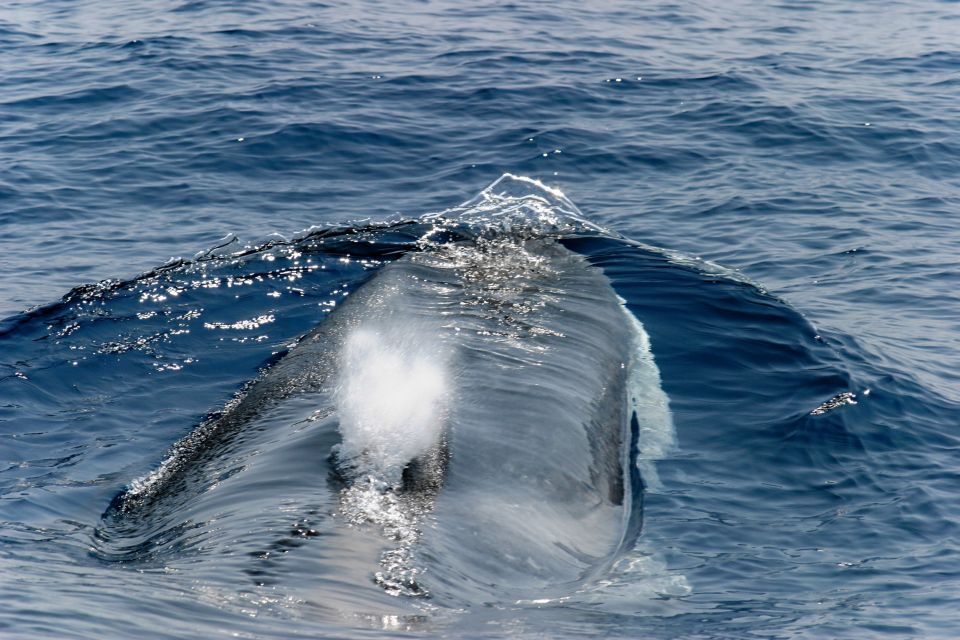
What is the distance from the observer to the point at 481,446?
9977mm

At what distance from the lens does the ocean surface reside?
8.55 m

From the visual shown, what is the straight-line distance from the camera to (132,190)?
2158 cm

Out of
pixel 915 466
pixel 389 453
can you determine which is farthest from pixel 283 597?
pixel 915 466

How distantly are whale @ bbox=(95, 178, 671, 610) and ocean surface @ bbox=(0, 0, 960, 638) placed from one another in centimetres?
8

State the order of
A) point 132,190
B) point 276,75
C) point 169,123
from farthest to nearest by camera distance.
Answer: point 276,75, point 169,123, point 132,190

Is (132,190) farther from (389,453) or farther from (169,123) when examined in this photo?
(389,453)

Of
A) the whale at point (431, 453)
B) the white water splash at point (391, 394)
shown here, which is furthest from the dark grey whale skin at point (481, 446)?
the white water splash at point (391, 394)

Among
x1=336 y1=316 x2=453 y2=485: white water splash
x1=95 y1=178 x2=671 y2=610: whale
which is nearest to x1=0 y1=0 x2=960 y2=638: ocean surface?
x1=95 y1=178 x2=671 y2=610: whale

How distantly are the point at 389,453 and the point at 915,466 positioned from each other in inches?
243

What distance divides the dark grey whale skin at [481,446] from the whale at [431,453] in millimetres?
21

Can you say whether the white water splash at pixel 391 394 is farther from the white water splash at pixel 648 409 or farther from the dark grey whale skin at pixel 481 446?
the white water splash at pixel 648 409

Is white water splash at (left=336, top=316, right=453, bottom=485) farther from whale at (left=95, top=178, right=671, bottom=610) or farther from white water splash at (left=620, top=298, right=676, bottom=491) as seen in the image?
white water splash at (left=620, top=298, right=676, bottom=491)

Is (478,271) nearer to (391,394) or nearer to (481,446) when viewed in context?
(391,394)

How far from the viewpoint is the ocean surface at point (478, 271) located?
28.0 ft
